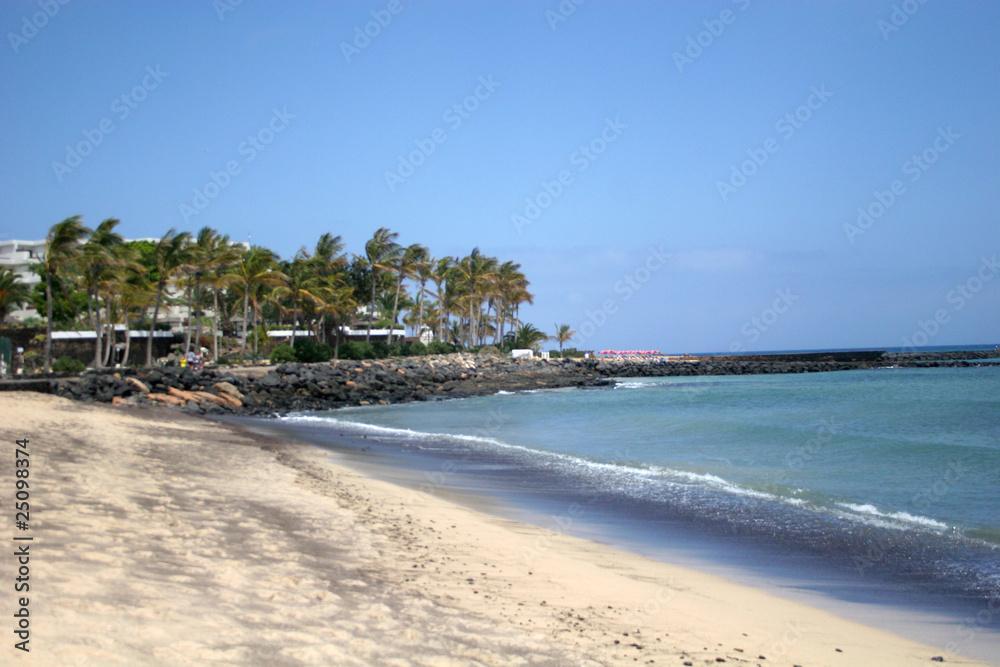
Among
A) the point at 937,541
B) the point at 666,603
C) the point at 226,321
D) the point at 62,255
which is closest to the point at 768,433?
the point at 937,541

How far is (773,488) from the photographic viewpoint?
33.2ft

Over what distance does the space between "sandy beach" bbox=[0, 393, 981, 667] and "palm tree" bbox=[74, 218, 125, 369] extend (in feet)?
91.1

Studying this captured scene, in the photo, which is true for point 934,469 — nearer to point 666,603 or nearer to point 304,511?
point 666,603

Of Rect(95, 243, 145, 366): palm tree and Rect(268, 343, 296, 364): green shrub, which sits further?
Rect(268, 343, 296, 364): green shrub

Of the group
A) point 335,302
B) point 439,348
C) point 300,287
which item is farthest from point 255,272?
point 439,348

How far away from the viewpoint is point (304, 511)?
7168 millimetres

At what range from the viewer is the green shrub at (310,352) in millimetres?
41094

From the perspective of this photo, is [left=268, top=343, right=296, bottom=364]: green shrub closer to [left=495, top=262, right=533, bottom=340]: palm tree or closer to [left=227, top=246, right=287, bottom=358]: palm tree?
[left=227, top=246, right=287, bottom=358]: palm tree

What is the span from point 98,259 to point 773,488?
32191mm

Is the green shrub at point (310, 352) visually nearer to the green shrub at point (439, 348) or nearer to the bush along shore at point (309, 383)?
the bush along shore at point (309, 383)

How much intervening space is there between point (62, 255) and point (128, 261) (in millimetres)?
4036

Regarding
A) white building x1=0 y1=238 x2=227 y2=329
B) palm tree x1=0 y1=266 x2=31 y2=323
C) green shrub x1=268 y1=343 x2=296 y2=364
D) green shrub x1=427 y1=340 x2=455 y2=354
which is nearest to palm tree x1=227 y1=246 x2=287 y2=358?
green shrub x1=268 y1=343 x2=296 y2=364

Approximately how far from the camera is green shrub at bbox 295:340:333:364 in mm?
41094

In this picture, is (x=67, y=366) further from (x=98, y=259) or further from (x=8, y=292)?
(x=8, y=292)
